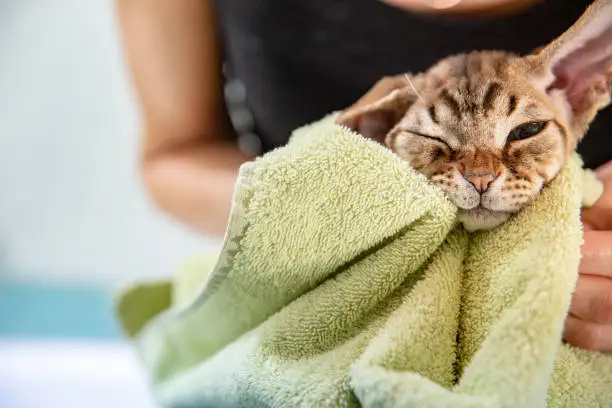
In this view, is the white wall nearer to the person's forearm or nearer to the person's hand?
the person's forearm

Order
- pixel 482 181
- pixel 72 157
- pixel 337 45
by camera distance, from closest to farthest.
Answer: pixel 482 181 < pixel 337 45 < pixel 72 157

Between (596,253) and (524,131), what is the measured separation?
0.22ft

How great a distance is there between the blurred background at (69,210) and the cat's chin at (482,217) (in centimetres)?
34

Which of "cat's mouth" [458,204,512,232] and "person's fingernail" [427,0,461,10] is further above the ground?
"person's fingernail" [427,0,461,10]

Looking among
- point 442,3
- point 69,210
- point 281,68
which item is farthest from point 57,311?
point 442,3

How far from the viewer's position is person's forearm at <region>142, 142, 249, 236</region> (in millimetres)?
407

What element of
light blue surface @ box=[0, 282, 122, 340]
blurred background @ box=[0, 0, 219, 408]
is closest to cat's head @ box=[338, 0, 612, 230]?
blurred background @ box=[0, 0, 219, 408]

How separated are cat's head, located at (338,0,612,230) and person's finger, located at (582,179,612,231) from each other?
33mm

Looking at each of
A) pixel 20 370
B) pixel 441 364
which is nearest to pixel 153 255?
pixel 20 370

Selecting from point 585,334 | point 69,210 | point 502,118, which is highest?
point 69,210

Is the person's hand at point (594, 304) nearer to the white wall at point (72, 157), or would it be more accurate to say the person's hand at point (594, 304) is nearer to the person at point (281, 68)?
the person at point (281, 68)

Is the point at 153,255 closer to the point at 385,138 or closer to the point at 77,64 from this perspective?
the point at 77,64

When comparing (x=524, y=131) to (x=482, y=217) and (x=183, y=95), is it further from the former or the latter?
(x=183, y=95)

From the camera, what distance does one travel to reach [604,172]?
1.00ft
